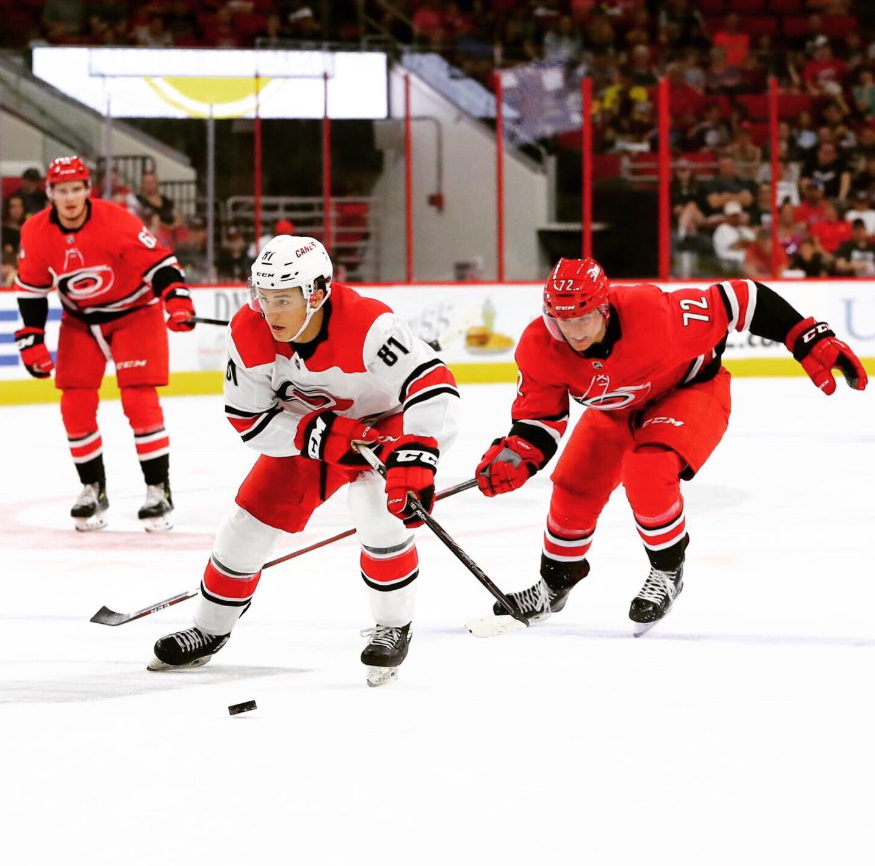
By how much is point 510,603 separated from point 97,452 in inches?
87.4

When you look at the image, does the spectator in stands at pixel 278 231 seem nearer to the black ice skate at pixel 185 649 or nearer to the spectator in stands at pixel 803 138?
the spectator in stands at pixel 803 138

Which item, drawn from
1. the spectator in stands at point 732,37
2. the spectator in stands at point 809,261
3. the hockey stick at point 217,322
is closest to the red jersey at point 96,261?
the hockey stick at point 217,322

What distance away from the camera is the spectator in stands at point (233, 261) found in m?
9.16

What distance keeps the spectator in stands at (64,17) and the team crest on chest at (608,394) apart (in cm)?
936

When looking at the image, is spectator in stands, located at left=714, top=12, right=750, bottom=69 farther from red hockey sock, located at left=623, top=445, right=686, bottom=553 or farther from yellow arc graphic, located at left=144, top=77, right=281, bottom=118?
red hockey sock, located at left=623, top=445, right=686, bottom=553

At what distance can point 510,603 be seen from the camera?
3.21 m

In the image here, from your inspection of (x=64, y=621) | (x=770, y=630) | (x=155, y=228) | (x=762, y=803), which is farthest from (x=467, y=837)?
(x=155, y=228)

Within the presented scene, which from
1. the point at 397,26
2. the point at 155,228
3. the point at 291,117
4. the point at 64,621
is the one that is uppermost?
the point at 397,26

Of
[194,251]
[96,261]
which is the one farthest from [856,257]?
[96,261]

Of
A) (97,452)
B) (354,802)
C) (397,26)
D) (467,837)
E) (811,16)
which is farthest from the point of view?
(811,16)

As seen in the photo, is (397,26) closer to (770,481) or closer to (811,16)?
(811,16)

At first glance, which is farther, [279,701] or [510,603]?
[510,603]

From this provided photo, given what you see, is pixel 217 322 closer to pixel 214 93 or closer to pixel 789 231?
pixel 214 93

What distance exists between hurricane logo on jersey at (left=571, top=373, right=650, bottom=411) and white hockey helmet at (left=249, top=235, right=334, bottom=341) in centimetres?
69
